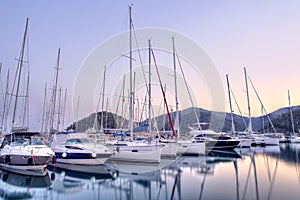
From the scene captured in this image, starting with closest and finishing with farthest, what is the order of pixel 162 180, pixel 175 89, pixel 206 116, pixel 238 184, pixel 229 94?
pixel 238 184 < pixel 162 180 < pixel 175 89 < pixel 229 94 < pixel 206 116

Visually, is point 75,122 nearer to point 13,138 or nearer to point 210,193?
point 13,138

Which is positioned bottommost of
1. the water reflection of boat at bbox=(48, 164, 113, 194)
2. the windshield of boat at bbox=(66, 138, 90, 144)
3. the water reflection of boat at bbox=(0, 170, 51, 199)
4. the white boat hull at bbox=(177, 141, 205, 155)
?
the water reflection of boat at bbox=(48, 164, 113, 194)

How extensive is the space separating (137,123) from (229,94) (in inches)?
771

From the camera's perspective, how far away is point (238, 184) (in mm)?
12258

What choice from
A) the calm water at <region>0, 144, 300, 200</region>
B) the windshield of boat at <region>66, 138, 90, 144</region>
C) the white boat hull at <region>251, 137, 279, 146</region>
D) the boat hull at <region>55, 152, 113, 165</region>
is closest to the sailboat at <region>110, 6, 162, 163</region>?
the boat hull at <region>55, 152, 113, 165</region>

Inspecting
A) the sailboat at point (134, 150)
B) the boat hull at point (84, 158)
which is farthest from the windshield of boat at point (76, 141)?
the sailboat at point (134, 150)

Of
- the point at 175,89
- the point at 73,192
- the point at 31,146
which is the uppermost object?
the point at 175,89

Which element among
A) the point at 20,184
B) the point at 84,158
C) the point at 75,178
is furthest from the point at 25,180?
the point at 84,158

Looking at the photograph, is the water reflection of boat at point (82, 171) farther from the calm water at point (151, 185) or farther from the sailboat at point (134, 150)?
the sailboat at point (134, 150)

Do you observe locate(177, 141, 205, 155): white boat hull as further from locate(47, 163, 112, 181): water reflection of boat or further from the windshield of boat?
the windshield of boat

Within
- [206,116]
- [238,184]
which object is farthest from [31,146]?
[206,116]

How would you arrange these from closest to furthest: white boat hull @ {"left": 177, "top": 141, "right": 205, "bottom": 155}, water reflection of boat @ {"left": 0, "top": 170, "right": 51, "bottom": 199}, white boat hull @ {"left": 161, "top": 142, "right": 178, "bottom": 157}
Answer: water reflection of boat @ {"left": 0, "top": 170, "right": 51, "bottom": 199}
white boat hull @ {"left": 161, "top": 142, "right": 178, "bottom": 157}
white boat hull @ {"left": 177, "top": 141, "right": 205, "bottom": 155}

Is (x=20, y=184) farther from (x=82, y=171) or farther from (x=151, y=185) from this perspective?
(x=151, y=185)

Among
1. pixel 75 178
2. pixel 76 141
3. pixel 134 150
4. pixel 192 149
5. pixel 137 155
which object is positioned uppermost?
pixel 76 141
